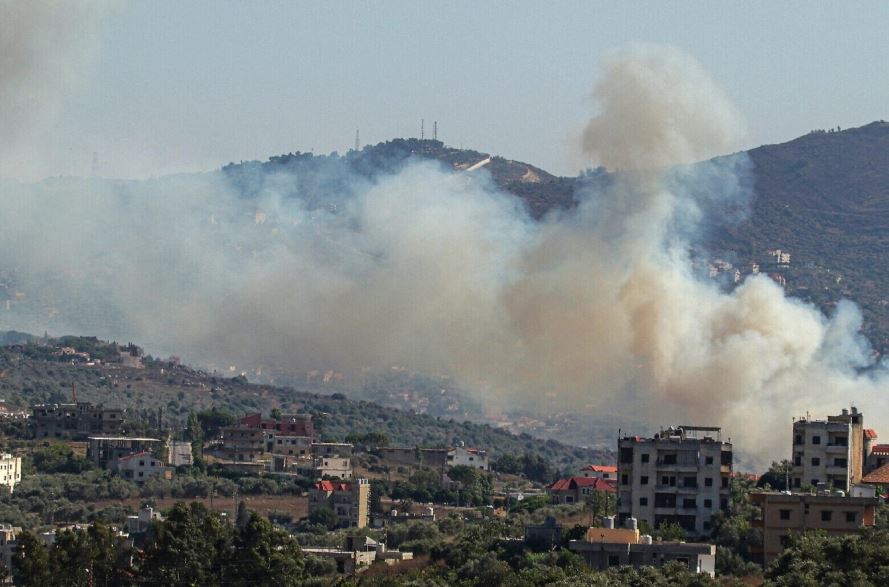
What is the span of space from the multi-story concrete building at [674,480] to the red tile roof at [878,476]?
6.11 meters

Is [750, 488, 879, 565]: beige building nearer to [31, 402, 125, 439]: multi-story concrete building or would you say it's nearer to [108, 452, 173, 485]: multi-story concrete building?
[108, 452, 173, 485]: multi-story concrete building

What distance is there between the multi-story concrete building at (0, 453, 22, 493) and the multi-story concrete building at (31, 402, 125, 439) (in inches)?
620

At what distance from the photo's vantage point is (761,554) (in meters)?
76.9

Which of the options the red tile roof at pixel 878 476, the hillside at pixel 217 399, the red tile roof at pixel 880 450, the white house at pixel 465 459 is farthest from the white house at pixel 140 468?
the red tile roof at pixel 878 476

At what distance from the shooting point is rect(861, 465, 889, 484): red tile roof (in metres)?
87.9

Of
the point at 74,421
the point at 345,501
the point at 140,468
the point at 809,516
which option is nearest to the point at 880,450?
the point at 809,516

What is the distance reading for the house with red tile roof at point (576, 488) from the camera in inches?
4247

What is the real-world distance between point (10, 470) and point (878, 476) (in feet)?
161

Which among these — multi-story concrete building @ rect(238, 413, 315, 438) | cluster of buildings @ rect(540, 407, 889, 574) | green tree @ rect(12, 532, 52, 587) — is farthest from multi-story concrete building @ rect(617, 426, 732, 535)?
multi-story concrete building @ rect(238, 413, 315, 438)

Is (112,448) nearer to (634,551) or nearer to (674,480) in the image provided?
(674,480)

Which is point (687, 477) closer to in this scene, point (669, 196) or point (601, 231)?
point (601, 231)

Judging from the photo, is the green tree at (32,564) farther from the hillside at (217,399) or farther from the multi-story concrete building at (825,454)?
the hillside at (217,399)

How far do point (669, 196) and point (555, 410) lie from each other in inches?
1070

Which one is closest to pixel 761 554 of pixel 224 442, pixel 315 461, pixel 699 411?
pixel 699 411
